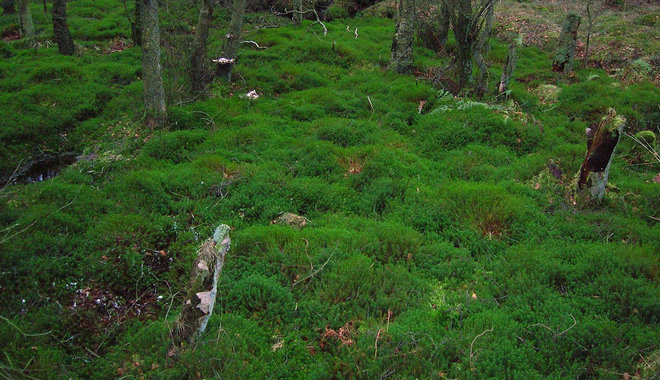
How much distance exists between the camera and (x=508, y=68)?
31.4 ft

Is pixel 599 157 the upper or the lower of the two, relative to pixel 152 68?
lower

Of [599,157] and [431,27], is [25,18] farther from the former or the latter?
[599,157]

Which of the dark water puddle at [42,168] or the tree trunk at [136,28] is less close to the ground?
the tree trunk at [136,28]

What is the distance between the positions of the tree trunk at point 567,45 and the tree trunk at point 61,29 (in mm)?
13285

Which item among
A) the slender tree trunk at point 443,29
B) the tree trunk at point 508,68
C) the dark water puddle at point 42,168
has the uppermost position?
the slender tree trunk at point 443,29

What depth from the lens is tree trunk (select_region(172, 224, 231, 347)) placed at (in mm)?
4129

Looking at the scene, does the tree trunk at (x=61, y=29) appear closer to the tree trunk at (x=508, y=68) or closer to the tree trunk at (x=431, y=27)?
the tree trunk at (x=431, y=27)

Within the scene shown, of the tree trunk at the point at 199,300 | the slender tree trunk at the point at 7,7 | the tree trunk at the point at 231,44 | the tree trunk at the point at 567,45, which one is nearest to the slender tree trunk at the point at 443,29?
the tree trunk at the point at 567,45

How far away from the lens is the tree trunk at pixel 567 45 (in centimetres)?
1088

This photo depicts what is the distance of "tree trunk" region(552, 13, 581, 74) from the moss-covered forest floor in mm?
862

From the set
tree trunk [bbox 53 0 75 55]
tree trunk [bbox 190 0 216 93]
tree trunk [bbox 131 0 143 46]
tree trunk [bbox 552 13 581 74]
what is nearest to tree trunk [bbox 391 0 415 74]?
tree trunk [bbox 552 13 581 74]

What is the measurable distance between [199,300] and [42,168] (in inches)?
234

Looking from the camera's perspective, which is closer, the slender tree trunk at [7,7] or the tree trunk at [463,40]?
the tree trunk at [463,40]

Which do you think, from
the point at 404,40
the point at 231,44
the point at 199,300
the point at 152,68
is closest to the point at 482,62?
the point at 404,40
